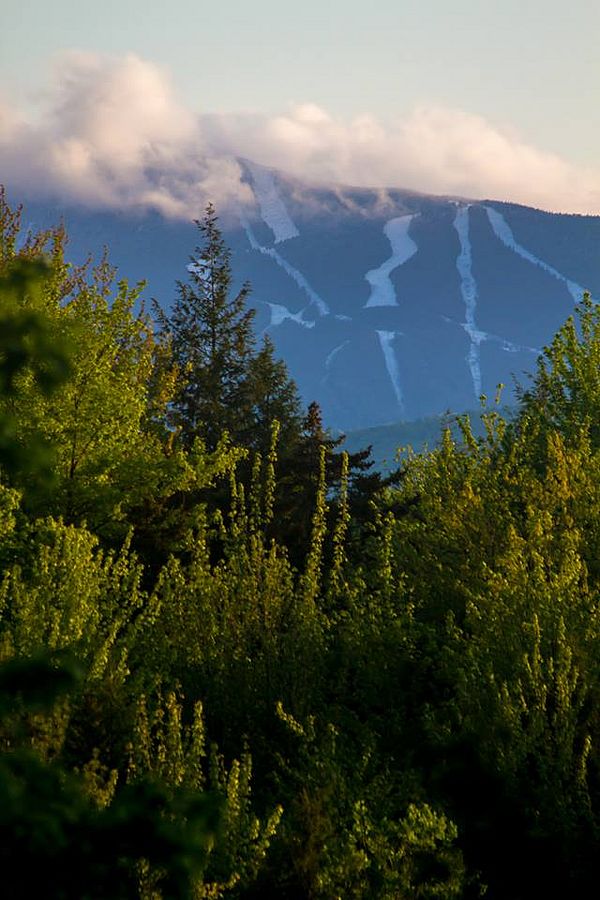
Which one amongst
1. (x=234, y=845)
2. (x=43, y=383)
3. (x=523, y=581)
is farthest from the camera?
(x=523, y=581)

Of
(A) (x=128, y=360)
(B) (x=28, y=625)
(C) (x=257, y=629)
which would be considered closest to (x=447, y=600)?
(C) (x=257, y=629)

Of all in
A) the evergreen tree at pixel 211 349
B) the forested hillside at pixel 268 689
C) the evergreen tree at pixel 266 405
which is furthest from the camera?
the evergreen tree at pixel 211 349

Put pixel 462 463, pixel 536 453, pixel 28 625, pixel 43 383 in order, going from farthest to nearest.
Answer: pixel 536 453 → pixel 462 463 → pixel 28 625 → pixel 43 383

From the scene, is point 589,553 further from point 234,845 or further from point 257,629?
point 234,845

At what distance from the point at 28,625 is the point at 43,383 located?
8078 millimetres

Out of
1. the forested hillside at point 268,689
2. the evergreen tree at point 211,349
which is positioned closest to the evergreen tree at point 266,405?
the evergreen tree at point 211,349

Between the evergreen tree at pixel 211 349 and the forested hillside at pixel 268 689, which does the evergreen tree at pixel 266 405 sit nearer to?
the evergreen tree at pixel 211 349

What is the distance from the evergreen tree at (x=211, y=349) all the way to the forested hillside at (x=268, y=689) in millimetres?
16314

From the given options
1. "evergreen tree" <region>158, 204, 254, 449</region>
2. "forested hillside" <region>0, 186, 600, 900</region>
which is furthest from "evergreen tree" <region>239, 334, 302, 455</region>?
"forested hillside" <region>0, 186, 600, 900</region>

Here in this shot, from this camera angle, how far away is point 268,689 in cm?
1191

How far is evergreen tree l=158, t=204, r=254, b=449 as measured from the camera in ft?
120

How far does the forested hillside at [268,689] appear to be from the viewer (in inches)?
144

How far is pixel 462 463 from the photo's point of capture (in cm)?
2105

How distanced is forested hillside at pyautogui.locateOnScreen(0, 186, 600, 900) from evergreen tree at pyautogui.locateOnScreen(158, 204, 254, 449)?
53.5 feet
